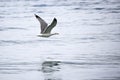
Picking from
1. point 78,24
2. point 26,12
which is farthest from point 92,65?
point 26,12

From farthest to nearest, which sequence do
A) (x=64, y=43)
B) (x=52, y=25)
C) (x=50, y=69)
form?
(x=64, y=43), (x=52, y=25), (x=50, y=69)

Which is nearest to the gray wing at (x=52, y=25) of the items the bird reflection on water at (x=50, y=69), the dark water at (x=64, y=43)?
the dark water at (x=64, y=43)

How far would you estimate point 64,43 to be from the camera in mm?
18000

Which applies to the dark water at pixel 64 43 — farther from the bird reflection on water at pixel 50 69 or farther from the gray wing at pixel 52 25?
the gray wing at pixel 52 25

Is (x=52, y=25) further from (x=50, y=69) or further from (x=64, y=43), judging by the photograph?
(x=64, y=43)

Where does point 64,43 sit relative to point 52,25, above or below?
below

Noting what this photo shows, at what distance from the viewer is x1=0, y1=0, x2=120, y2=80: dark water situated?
13.8 m

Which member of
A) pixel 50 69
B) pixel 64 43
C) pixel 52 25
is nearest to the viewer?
pixel 50 69

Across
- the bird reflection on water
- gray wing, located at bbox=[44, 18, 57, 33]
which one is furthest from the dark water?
gray wing, located at bbox=[44, 18, 57, 33]

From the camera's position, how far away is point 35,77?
43.7 ft

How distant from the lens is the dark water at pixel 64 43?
13.8 metres

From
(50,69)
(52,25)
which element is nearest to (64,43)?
(52,25)

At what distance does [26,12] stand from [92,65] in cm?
1255

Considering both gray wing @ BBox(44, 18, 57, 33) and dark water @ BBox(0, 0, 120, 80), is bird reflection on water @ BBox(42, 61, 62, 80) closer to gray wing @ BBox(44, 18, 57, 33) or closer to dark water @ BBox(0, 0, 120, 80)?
dark water @ BBox(0, 0, 120, 80)
